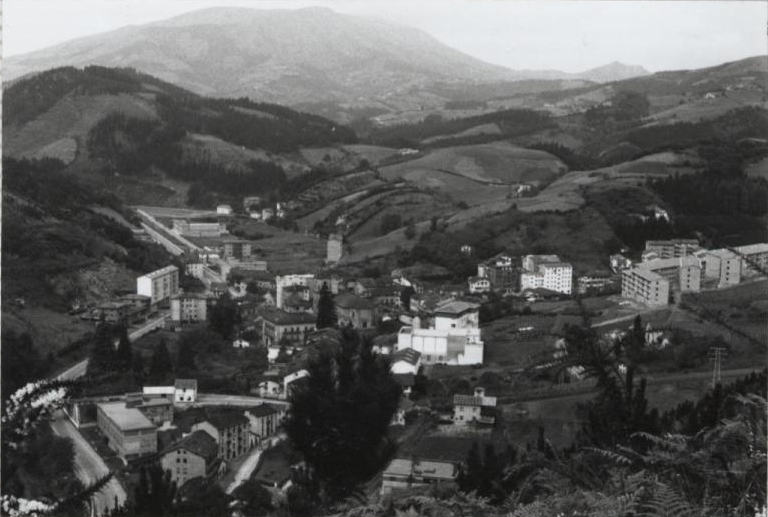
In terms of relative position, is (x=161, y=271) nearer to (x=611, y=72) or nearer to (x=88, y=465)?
(x=88, y=465)

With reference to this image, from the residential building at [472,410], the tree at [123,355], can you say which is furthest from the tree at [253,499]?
the tree at [123,355]

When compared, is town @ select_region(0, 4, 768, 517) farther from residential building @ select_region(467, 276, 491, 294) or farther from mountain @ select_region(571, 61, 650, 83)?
mountain @ select_region(571, 61, 650, 83)

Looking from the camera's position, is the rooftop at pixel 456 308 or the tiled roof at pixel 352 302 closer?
the rooftop at pixel 456 308

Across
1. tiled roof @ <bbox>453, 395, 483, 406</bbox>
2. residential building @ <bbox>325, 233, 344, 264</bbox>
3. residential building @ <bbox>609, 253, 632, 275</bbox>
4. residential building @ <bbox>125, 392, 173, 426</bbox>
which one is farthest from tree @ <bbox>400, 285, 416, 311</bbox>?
residential building @ <bbox>125, 392, 173, 426</bbox>

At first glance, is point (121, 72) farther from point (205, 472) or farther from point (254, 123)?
point (205, 472)

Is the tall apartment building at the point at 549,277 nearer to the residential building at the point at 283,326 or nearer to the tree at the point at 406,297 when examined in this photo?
the tree at the point at 406,297
